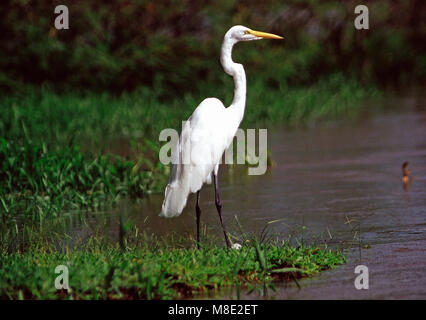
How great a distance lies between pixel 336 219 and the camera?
23.4 ft

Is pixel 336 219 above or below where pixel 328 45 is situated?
below

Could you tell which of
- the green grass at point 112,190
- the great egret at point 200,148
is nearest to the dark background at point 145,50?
the green grass at point 112,190

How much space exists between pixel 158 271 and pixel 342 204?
3191 millimetres

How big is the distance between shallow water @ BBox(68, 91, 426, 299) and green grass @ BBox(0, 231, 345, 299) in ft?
0.64

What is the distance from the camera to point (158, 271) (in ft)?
16.5

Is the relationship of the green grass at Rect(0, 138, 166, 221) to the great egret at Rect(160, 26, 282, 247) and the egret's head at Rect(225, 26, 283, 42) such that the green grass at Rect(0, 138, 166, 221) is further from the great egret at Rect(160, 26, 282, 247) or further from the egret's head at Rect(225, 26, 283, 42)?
the egret's head at Rect(225, 26, 283, 42)

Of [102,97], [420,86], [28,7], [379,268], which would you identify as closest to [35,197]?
[379,268]

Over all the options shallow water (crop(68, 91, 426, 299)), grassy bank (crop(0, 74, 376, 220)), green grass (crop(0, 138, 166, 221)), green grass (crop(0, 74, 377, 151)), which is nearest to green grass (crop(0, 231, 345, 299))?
shallow water (crop(68, 91, 426, 299))

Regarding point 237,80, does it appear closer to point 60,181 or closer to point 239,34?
point 239,34

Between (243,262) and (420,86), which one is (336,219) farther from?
(420,86)

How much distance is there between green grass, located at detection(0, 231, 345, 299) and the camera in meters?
4.86

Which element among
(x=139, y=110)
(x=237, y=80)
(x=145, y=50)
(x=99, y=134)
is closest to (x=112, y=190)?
(x=237, y=80)

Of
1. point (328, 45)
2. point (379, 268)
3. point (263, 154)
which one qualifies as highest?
point (328, 45)

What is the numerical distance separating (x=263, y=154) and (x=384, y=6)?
11.8m
